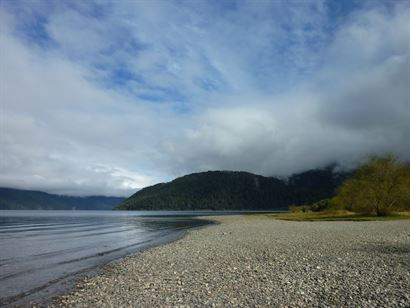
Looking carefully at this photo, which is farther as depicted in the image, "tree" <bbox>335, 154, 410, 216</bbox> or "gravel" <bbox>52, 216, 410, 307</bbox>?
"tree" <bbox>335, 154, 410, 216</bbox>

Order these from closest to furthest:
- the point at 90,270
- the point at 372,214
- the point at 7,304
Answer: the point at 7,304
the point at 90,270
the point at 372,214

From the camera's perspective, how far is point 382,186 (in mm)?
75625

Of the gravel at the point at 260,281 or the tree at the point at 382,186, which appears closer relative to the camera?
the gravel at the point at 260,281

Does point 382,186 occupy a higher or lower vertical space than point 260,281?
higher

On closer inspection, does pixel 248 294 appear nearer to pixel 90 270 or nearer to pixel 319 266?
pixel 319 266

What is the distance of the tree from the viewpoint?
2958 inches

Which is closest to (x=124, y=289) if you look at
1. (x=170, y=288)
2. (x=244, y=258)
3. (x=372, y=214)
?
(x=170, y=288)

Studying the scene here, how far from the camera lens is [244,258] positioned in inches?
943

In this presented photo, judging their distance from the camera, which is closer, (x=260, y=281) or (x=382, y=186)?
(x=260, y=281)

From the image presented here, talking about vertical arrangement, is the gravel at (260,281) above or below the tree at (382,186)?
below

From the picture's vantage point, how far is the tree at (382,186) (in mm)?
75125

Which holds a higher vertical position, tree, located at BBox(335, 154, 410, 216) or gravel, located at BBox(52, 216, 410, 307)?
tree, located at BBox(335, 154, 410, 216)

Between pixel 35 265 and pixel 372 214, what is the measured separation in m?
77.2

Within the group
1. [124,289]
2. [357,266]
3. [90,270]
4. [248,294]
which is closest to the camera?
[248,294]
